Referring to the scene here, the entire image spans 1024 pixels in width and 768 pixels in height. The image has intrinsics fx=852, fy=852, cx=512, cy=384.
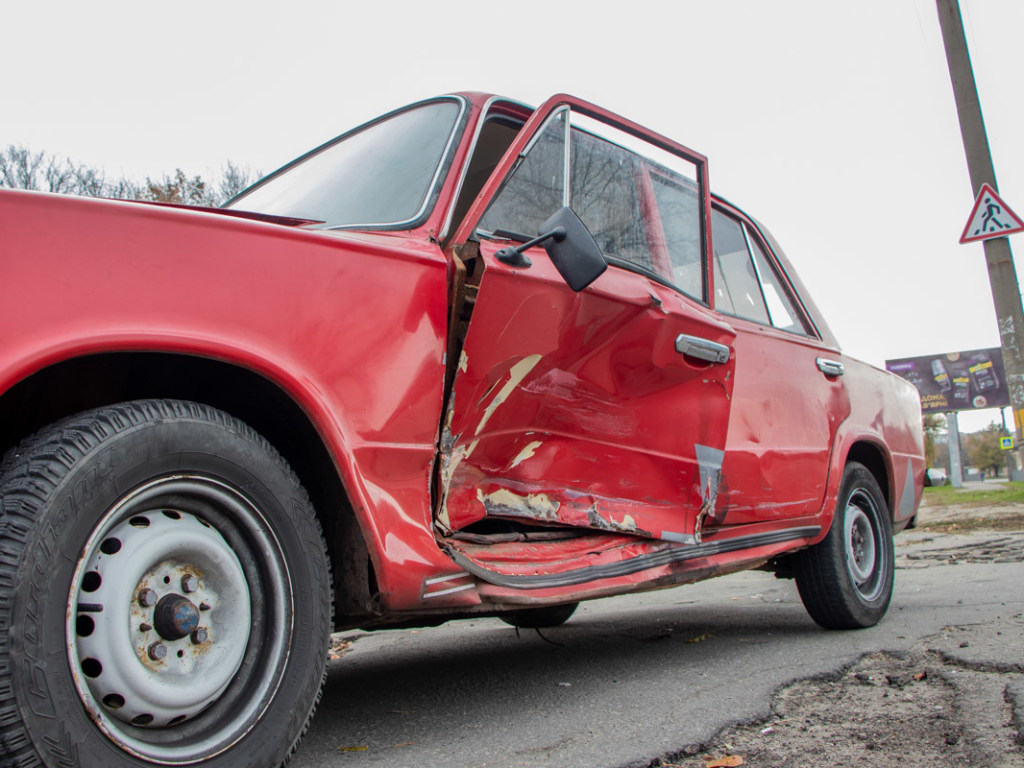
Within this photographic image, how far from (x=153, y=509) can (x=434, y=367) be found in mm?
810

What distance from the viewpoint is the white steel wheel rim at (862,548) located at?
419cm

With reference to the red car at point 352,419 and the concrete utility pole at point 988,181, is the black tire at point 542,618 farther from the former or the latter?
the concrete utility pole at point 988,181

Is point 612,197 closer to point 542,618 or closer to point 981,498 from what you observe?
point 542,618

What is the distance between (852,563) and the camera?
4.19m

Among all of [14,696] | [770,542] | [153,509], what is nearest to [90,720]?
[14,696]

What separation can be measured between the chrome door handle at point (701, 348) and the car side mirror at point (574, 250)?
0.79 metres

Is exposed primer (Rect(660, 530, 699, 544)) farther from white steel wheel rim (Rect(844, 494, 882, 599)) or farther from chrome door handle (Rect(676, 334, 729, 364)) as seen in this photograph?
white steel wheel rim (Rect(844, 494, 882, 599))

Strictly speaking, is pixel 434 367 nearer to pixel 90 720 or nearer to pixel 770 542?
pixel 90 720

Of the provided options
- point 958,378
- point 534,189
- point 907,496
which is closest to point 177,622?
point 534,189

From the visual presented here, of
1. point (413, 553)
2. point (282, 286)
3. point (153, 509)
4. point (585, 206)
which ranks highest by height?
point (585, 206)

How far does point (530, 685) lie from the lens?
307 cm

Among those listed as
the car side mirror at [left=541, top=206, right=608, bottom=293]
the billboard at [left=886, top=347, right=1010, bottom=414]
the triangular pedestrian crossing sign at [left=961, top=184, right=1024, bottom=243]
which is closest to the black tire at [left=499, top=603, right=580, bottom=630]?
the car side mirror at [left=541, top=206, right=608, bottom=293]

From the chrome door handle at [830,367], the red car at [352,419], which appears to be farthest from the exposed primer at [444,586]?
the chrome door handle at [830,367]

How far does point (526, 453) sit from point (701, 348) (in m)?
0.85
